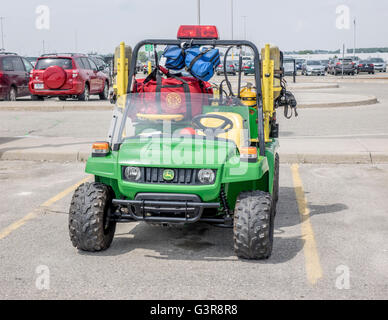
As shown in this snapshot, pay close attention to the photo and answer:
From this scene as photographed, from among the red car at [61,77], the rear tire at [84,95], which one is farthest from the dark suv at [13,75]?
the rear tire at [84,95]

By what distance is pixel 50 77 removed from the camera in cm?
2233

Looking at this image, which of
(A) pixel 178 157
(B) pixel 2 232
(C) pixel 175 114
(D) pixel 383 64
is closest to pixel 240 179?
(A) pixel 178 157

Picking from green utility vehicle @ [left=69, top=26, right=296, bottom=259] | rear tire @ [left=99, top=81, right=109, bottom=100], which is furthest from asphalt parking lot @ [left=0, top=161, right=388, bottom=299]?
rear tire @ [left=99, top=81, right=109, bottom=100]

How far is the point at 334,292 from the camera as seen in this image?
4801 millimetres

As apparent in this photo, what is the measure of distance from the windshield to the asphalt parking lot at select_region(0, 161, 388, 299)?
1488 cm

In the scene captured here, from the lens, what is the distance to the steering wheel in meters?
6.12

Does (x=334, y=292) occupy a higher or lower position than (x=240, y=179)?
lower

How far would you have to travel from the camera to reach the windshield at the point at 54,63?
22.8 metres

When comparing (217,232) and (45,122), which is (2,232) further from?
(45,122)

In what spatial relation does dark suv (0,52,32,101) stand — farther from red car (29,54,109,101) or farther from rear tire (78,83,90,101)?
rear tire (78,83,90,101)

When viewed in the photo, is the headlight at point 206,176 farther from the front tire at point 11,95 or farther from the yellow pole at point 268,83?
the front tire at point 11,95

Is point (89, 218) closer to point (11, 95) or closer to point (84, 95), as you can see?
point (84, 95)

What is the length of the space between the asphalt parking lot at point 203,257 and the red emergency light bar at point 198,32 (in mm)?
1976

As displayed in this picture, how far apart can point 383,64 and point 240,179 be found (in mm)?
59284
